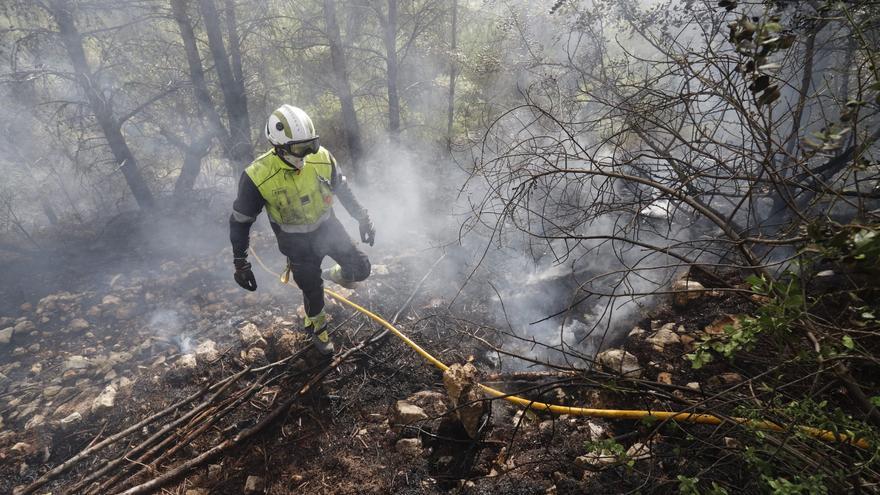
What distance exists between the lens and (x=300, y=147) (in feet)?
10.0

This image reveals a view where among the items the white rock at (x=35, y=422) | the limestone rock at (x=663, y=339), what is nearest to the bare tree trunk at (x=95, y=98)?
the white rock at (x=35, y=422)

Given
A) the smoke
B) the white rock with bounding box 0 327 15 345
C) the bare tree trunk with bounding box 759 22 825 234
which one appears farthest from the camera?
the white rock with bounding box 0 327 15 345

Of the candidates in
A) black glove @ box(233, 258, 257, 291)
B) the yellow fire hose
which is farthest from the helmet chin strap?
the yellow fire hose

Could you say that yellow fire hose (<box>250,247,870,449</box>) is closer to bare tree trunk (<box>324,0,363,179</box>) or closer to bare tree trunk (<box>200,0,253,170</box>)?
bare tree trunk (<box>200,0,253,170</box>)

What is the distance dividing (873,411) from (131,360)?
5530mm

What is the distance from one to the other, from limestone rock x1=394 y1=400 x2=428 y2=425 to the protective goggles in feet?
6.90

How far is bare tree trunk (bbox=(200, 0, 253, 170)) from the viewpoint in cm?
673

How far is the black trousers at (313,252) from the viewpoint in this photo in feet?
11.1

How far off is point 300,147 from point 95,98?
673 centimetres

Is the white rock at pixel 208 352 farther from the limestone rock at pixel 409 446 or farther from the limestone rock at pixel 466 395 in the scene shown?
the limestone rock at pixel 466 395

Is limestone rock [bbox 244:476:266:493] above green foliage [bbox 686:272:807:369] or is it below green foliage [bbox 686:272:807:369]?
below

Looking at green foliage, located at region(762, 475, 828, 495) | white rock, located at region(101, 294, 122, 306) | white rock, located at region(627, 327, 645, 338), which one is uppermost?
green foliage, located at region(762, 475, 828, 495)

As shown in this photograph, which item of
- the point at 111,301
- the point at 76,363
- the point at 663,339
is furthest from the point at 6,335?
the point at 663,339

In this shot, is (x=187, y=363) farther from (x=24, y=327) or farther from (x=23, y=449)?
(x=24, y=327)
